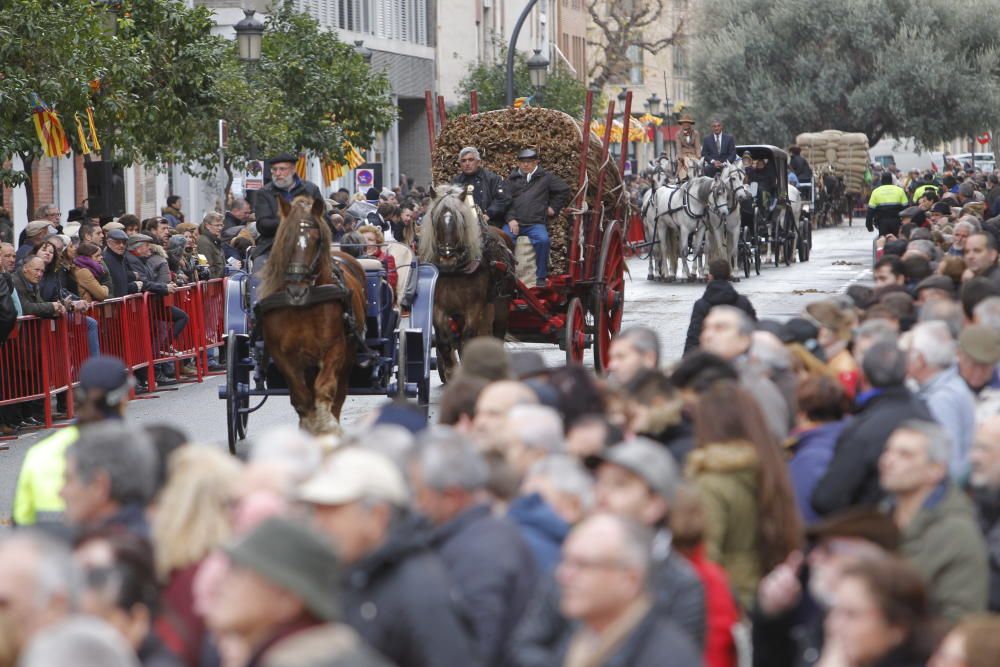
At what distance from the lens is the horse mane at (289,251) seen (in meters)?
12.8

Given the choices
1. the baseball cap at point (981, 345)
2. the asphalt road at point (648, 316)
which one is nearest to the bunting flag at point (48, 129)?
the asphalt road at point (648, 316)

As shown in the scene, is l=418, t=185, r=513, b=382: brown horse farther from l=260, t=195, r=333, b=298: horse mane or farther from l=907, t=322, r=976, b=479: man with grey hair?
l=907, t=322, r=976, b=479: man with grey hair

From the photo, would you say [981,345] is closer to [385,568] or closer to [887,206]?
[385,568]

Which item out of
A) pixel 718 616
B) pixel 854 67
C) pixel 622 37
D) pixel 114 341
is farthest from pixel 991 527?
pixel 622 37

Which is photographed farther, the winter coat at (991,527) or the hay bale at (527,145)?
the hay bale at (527,145)

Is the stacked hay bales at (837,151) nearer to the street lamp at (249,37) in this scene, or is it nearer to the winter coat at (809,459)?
the street lamp at (249,37)

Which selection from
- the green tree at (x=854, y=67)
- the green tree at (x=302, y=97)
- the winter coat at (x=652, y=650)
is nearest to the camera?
the winter coat at (x=652, y=650)

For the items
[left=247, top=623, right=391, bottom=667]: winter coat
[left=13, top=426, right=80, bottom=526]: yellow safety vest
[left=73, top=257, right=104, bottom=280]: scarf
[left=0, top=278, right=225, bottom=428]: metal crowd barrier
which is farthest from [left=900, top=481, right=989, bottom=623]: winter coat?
[left=73, top=257, right=104, bottom=280]: scarf

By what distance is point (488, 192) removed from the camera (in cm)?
1697

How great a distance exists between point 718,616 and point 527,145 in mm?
12173

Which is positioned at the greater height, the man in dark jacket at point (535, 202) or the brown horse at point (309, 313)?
the man in dark jacket at point (535, 202)

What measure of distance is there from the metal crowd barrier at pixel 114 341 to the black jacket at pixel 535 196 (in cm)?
342

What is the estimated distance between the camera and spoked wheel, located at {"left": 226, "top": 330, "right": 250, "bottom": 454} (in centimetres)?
1370

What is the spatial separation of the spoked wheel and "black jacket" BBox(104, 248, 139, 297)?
4.85 m
